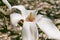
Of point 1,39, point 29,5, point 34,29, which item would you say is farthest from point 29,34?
point 29,5

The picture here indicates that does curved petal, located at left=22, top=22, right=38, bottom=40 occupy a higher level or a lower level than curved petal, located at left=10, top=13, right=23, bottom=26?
lower

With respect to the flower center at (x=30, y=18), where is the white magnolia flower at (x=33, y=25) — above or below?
below

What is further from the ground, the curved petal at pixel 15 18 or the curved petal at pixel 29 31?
the curved petal at pixel 15 18
